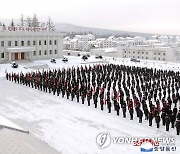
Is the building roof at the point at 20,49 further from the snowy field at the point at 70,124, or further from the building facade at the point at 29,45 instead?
the snowy field at the point at 70,124

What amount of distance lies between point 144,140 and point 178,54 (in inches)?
2062

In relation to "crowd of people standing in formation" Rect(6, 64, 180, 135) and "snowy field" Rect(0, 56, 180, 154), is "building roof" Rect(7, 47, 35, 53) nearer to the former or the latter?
"crowd of people standing in formation" Rect(6, 64, 180, 135)

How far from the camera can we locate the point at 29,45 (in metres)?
37.7

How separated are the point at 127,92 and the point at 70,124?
18.0ft

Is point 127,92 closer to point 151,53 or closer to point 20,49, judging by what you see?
point 20,49

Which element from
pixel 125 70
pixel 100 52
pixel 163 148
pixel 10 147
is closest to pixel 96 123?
pixel 163 148

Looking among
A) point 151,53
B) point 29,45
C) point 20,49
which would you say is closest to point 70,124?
point 20,49

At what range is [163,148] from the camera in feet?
31.4

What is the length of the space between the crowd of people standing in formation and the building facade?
11.2 meters

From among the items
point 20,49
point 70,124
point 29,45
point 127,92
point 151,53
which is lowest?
point 70,124

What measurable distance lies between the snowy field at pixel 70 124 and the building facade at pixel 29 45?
57.7ft

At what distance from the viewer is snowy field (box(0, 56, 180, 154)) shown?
980cm

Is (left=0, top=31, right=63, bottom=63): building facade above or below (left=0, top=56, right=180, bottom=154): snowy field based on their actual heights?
above

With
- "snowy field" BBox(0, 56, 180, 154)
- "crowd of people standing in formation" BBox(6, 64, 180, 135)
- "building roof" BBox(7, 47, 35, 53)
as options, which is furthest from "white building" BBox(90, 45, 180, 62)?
"snowy field" BBox(0, 56, 180, 154)
